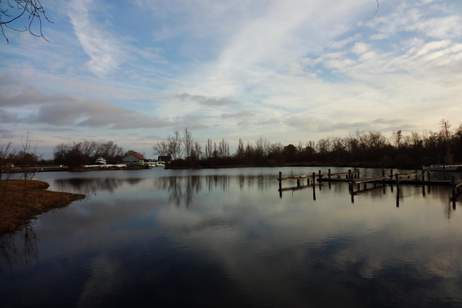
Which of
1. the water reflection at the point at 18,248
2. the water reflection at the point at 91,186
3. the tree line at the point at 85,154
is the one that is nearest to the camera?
the water reflection at the point at 18,248

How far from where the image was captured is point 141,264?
25.3 feet

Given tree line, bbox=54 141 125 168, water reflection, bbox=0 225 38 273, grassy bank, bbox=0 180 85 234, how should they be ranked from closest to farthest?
water reflection, bbox=0 225 38 273, grassy bank, bbox=0 180 85 234, tree line, bbox=54 141 125 168

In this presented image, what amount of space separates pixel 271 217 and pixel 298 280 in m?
6.66

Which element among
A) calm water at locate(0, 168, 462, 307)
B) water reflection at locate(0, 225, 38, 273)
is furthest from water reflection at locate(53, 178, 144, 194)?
water reflection at locate(0, 225, 38, 273)

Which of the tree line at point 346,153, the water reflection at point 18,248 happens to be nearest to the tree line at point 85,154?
the tree line at point 346,153

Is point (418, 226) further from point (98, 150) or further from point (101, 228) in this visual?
point (98, 150)

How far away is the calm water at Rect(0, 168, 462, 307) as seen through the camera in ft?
19.0

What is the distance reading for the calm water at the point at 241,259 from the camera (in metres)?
5.80

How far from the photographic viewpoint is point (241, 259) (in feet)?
25.8

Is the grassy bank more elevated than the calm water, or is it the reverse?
the grassy bank

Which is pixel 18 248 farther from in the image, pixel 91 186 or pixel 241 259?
pixel 91 186

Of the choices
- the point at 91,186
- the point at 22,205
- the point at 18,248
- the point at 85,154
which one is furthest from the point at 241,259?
the point at 85,154

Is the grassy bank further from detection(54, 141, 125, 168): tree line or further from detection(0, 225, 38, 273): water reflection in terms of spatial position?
detection(54, 141, 125, 168): tree line

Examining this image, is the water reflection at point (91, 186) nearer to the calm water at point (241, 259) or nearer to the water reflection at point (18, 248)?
the calm water at point (241, 259)
